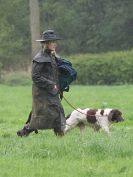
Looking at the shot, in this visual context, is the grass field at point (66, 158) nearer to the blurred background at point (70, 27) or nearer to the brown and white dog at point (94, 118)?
the brown and white dog at point (94, 118)

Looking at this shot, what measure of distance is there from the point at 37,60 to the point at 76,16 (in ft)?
144

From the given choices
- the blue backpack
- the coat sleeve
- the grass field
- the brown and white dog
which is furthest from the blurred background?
the grass field

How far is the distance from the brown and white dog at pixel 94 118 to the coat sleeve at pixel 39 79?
1.40 metres

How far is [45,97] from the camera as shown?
36.8ft

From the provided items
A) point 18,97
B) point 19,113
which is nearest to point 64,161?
point 19,113

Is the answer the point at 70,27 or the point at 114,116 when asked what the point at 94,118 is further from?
the point at 70,27

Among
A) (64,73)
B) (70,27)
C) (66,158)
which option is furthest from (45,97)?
(70,27)

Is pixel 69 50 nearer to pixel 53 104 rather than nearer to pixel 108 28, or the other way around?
pixel 108 28

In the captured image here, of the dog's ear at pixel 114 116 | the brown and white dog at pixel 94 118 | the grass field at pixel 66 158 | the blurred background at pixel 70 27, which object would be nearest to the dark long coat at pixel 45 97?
the grass field at pixel 66 158

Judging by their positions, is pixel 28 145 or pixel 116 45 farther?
pixel 116 45

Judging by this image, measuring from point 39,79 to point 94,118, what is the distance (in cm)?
166

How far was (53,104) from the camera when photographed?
1120 cm

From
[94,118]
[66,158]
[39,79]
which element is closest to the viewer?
[66,158]

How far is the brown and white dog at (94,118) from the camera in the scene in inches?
478
